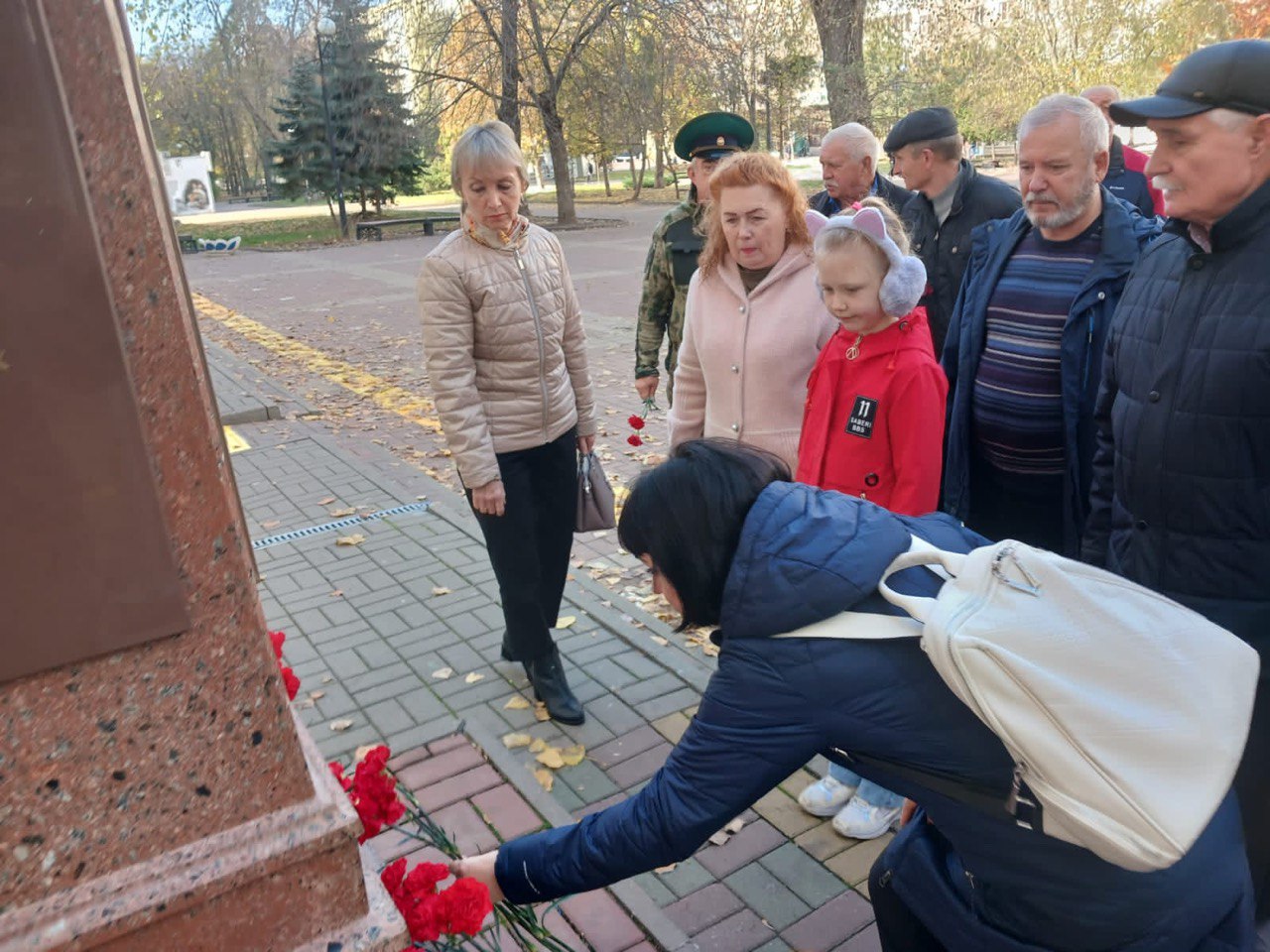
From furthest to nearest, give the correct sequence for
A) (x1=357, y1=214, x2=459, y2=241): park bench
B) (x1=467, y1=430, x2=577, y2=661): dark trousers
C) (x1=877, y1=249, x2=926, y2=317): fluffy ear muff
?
1. (x1=357, y1=214, x2=459, y2=241): park bench
2. (x1=467, y1=430, x2=577, y2=661): dark trousers
3. (x1=877, y1=249, x2=926, y2=317): fluffy ear muff

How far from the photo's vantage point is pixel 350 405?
8734 mm

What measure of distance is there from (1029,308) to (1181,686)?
1.73 meters

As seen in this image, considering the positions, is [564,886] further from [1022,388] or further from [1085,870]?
[1022,388]

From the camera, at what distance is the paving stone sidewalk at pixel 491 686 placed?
2611 millimetres

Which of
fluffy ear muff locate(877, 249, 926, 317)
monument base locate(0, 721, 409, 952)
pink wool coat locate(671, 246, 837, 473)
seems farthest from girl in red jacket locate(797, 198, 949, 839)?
monument base locate(0, 721, 409, 952)

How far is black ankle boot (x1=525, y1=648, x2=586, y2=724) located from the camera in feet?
11.4

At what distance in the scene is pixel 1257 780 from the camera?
82.0 inches

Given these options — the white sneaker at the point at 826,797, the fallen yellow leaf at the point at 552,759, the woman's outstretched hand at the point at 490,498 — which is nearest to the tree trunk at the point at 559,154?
the woman's outstretched hand at the point at 490,498

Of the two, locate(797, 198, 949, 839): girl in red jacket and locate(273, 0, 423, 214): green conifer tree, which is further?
locate(273, 0, 423, 214): green conifer tree

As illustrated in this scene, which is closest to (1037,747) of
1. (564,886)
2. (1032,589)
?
(1032,589)

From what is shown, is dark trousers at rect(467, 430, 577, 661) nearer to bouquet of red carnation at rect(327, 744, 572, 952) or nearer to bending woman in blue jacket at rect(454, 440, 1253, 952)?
bouquet of red carnation at rect(327, 744, 572, 952)

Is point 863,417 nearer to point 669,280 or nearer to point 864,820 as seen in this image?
point 864,820

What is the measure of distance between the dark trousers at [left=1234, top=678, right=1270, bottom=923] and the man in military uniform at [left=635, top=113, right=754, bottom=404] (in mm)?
2308

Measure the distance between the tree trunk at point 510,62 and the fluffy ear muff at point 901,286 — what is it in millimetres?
17454
